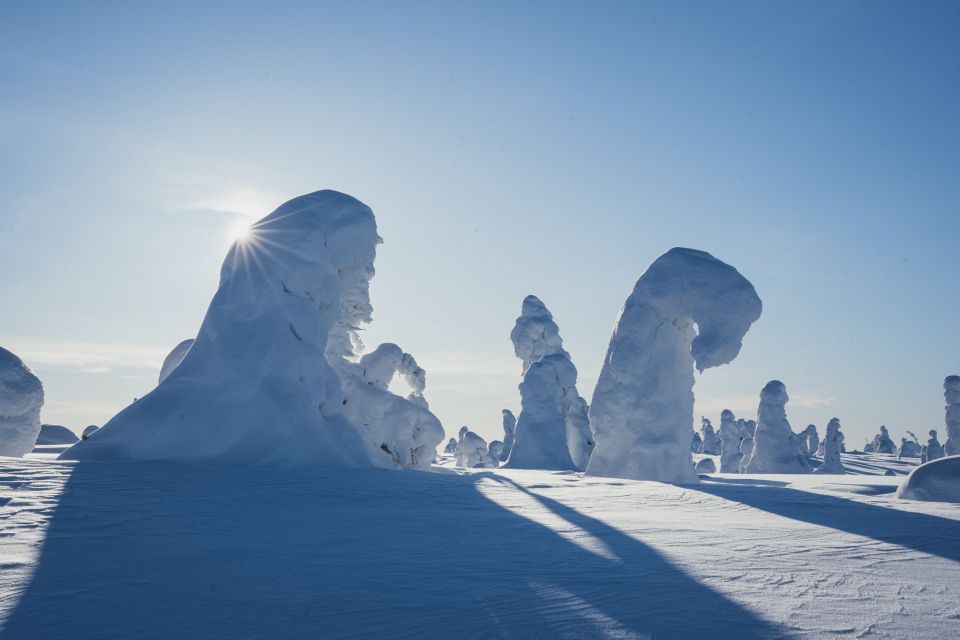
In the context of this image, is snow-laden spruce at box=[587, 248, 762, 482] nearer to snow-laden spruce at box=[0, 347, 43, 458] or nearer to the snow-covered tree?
snow-laden spruce at box=[0, 347, 43, 458]

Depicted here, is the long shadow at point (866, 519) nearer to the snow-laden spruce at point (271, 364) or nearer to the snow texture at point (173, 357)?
the snow-laden spruce at point (271, 364)

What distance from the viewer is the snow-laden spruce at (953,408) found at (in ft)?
124

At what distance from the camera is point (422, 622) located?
3.27 metres

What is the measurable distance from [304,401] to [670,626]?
10.2 m

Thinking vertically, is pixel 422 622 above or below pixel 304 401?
below

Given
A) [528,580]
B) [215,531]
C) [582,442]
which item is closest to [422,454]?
[582,442]

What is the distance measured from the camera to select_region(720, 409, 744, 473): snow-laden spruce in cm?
5203

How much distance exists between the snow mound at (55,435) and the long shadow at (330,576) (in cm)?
2781

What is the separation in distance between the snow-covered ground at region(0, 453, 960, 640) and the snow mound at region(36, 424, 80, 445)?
26.4 metres

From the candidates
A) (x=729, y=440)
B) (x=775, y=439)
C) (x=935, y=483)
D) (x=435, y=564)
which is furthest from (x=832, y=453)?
(x=435, y=564)

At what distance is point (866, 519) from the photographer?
6855mm

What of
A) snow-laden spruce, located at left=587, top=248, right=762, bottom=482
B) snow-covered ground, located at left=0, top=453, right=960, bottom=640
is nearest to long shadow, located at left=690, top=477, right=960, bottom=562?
snow-covered ground, located at left=0, top=453, right=960, bottom=640

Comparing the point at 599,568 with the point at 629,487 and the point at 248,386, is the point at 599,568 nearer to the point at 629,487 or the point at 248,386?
the point at 629,487

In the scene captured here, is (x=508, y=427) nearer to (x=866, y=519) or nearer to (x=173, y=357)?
(x=173, y=357)
